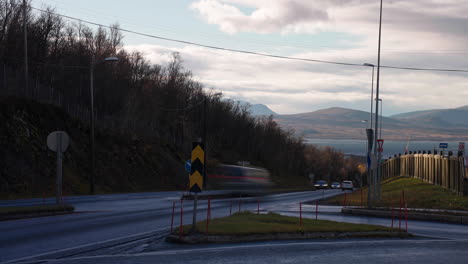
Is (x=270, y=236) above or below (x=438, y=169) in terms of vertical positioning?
below

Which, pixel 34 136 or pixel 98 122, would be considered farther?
pixel 98 122

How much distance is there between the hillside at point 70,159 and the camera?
43125mm

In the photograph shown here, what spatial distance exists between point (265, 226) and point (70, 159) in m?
34.1

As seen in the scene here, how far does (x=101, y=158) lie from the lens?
55.8 metres

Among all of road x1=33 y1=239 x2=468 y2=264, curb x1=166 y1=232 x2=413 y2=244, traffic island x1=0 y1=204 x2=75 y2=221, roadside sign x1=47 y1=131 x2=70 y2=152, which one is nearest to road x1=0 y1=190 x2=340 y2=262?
traffic island x1=0 y1=204 x2=75 y2=221

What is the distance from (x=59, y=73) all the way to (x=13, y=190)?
3059 cm

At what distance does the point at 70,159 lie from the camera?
50688mm

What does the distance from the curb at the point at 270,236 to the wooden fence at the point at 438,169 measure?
1676cm

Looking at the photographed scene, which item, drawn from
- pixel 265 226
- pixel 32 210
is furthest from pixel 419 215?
pixel 32 210

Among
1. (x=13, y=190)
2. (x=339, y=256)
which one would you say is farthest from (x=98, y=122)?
(x=339, y=256)

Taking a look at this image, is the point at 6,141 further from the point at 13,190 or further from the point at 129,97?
the point at 129,97

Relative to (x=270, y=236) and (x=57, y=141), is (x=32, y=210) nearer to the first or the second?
(x=57, y=141)

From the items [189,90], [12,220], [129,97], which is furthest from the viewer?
[189,90]

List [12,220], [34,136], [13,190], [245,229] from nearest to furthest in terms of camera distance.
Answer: [245,229]
[12,220]
[13,190]
[34,136]
